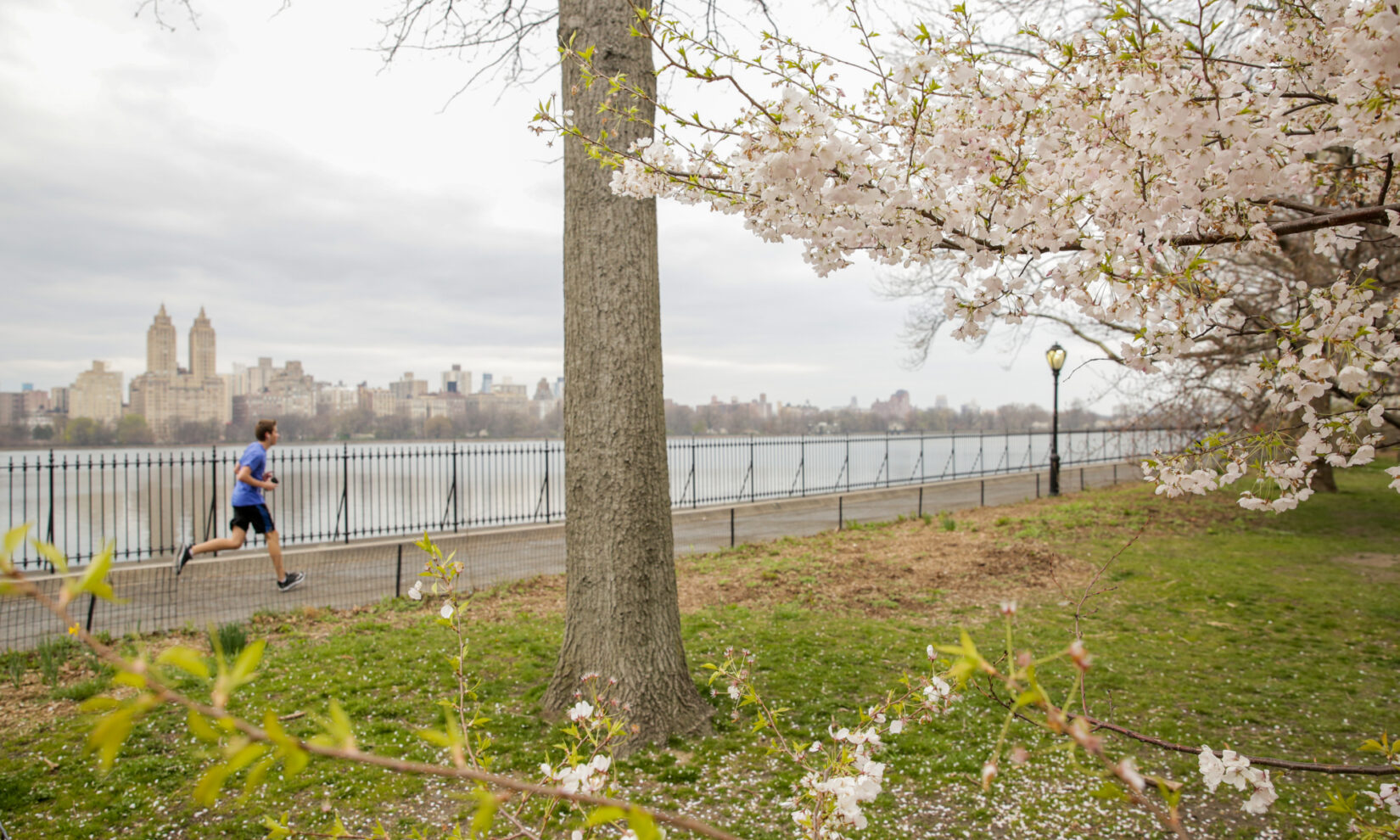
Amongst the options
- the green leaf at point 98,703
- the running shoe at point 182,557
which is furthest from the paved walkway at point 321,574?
the green leaf at point 98,703

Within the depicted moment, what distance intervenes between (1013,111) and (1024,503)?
15.3 metres

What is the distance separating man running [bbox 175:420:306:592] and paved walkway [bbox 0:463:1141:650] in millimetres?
334

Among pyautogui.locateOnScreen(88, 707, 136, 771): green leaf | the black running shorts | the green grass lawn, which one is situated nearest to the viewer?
pyautogui.locateOnScreen(88, 707, 136, 771): green leaf

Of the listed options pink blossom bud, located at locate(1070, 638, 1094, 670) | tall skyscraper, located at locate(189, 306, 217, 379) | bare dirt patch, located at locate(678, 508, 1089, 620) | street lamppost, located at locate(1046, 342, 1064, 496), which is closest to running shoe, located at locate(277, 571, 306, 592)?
bare dirt patch, located at locate(678, 508, 1089, 620)

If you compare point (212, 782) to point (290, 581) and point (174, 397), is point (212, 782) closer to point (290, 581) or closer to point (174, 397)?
point (290, 581)

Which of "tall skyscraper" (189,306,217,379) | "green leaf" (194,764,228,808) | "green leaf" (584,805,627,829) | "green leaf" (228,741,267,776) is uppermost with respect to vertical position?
"tall skyscraper" (189,306,217,379)

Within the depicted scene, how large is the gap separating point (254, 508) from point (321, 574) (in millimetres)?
1495

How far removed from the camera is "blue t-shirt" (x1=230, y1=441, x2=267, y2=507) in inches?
321

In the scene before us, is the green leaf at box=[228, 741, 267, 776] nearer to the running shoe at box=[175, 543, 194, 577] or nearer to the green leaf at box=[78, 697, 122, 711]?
the green leaf at box=[78, 697, 122, 711]

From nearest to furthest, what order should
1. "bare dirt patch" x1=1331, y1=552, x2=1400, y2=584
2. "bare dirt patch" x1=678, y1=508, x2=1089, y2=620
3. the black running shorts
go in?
"bare dirt patch" x1=678, y1=508, x2=1089, y2=620, the black running shorts, "bare dirt patch" x1=1331, y1=552, x2=1400, y2=584

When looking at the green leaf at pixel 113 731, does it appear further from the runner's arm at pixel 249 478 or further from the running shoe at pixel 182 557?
the running shoe at pixel 182 557

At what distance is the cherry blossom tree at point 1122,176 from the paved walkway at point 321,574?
6.35 m

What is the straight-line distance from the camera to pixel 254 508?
8336mm

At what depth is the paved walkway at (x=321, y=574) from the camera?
7277 millimetres
